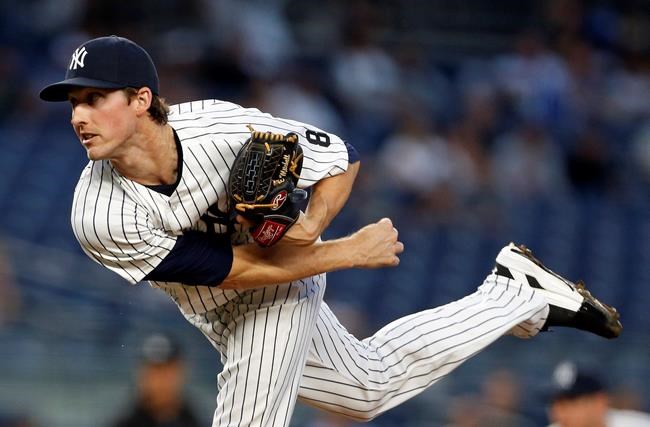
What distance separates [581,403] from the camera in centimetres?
380

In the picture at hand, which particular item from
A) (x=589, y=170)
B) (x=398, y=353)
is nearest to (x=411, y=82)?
(x=589, y=170)

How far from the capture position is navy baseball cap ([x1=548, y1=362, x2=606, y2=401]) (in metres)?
3.81

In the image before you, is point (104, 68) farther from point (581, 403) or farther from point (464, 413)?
point (464, 413)

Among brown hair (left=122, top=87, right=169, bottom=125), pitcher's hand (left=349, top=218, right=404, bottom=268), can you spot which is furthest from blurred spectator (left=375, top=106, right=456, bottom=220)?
brown hair (left=122, top=87, right=169, bottom=125)

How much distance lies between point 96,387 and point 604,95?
4.30 meters

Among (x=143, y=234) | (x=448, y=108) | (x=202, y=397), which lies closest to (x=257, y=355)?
(x=143, y=234)

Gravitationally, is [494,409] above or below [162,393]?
above

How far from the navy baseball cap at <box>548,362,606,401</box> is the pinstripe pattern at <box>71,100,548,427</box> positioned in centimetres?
25

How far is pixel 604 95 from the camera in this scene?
8359 mm

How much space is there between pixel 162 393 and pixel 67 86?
1.74 metres

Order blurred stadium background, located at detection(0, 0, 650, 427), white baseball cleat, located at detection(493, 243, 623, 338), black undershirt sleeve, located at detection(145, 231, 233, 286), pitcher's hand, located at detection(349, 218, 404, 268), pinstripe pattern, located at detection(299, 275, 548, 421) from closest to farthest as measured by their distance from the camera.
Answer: black undershirt sleeve, located at detection(145, 231, 233, 286) → pitcher's hand, located at detection(349, 218, 404, 268) → pinstripe pattern, located at detection(299, 275, 548, 421) → white baseball cleat, located at detection(493, 243, 623, 338) → blurred stadium background, located at detection(0, 0, 650, 427)

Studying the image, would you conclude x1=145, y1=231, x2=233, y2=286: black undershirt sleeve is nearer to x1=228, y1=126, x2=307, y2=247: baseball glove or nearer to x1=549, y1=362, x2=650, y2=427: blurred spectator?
x1=228, y1=126, x2=307, y2=247: baseball glove

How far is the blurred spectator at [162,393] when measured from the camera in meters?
4.49

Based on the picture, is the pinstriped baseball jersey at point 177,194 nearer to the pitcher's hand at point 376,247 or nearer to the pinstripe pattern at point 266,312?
the pinstripe pattern at point 266,312
